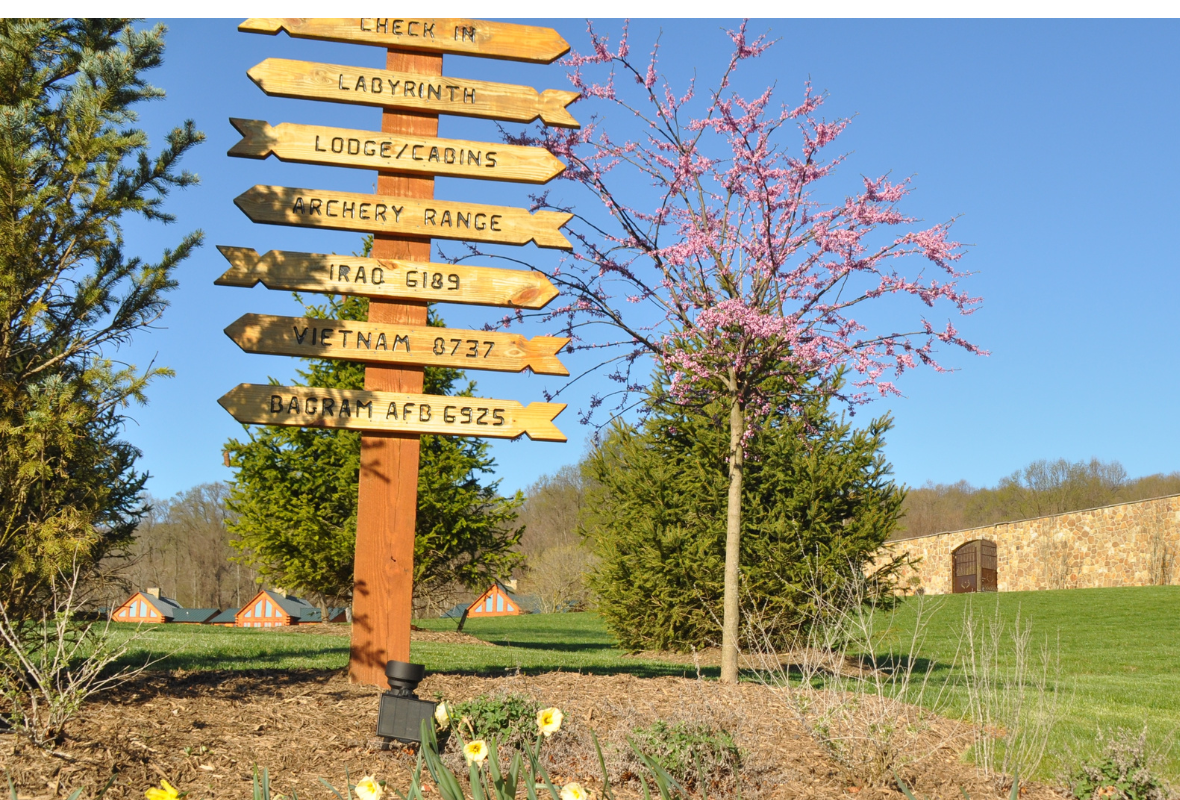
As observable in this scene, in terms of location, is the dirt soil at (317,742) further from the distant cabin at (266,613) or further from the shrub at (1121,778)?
the distant cabin at (266,613)

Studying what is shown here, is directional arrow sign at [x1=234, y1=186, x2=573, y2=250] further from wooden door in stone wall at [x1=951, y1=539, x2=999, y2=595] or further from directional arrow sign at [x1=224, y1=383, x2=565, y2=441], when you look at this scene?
wooden door in stone wall at [x1=951, y1=539, x2=999, y2=595]

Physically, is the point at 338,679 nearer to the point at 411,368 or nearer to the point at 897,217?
the point at 411,368

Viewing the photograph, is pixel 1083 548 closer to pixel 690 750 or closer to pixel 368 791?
pixel 690 750

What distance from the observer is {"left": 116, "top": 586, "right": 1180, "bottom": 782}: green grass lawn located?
680 cm

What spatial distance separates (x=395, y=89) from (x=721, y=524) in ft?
26.4

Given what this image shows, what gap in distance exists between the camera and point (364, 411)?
5.94m

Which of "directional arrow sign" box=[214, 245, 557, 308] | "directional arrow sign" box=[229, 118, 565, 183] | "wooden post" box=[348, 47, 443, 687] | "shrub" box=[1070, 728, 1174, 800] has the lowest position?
"shrub" box=[1070, 728, 1174, 800]

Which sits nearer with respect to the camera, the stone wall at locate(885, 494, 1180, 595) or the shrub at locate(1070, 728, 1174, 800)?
the shrub at locate(1070, 728, 1174, 800)

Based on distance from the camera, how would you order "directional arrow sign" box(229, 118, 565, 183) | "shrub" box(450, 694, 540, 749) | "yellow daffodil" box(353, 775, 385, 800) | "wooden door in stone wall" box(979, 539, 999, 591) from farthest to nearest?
"wooden door in stone wall" box(979, 539, 999, 591), "directional arrow sign" box(229, 118, 565, 183), "shrub" box(450, 694, 540, 749), "yellow daffodil" box(353, 775, 385, 800)

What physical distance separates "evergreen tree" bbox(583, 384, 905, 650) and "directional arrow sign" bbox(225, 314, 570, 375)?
605 cm

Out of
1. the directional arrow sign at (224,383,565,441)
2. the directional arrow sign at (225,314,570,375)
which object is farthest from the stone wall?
the directional arrow sign at (224,383,565,441)

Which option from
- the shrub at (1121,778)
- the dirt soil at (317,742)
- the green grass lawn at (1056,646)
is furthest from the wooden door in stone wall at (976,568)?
the shrub at (1121,778)

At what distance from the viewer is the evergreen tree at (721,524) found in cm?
1216

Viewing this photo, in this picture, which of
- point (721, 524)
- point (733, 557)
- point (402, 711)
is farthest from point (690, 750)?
point (721, 524)
